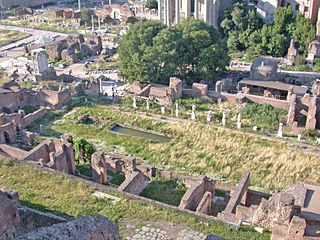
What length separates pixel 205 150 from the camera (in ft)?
98.2

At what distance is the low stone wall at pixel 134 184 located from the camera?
72.5 feet

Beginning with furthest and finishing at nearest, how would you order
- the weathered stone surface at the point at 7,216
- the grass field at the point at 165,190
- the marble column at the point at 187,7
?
the marble column at the point at 187,7 < the grass field at the point at 165,190 < the weathered stone surface at the point at 7,216

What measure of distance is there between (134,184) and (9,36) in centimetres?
5545

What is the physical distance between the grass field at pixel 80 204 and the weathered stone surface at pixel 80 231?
4.74 metres

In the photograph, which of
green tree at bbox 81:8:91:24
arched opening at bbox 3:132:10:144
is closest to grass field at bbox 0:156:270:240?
arched opening at bbox 3:132:10:144

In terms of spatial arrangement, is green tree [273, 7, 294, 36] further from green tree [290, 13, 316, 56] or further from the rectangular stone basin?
the rectangular stone basin

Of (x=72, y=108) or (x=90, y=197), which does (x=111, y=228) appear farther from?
(x=72, y=108)

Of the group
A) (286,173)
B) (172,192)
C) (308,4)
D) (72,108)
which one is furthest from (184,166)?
(308,4)

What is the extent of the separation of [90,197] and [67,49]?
129ft

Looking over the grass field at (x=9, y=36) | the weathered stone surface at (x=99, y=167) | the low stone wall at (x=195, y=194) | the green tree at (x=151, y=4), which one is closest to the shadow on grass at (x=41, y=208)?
the weathered stone surface at (x=99, y=167)

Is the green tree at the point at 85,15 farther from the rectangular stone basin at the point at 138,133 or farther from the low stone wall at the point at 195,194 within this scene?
the low stone wall at the point at 195,194

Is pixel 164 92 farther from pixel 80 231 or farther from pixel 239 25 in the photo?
pixel 80 231

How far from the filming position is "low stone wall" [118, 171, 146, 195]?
72.5ft

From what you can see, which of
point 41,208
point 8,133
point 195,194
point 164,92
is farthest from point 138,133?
point 41,208
